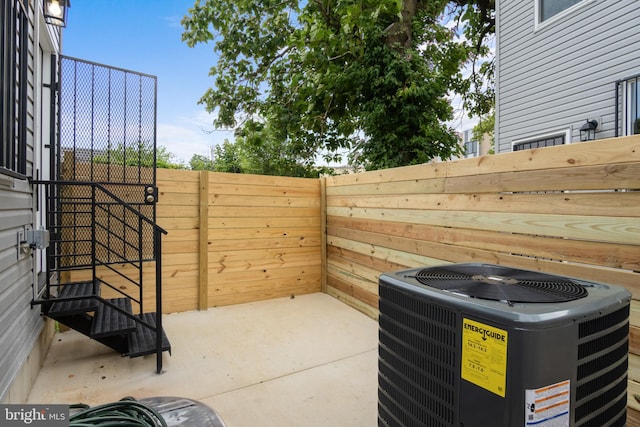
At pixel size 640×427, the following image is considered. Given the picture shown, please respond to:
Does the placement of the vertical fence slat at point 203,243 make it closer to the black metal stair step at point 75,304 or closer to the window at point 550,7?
the black metal stair step at point 75,304

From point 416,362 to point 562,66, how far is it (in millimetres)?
5271

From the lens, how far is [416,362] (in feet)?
3.52

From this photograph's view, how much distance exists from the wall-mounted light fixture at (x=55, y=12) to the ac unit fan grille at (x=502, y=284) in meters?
3.37

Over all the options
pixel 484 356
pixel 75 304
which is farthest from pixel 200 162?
pixel 484 356

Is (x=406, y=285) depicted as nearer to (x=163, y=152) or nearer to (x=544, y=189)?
(x=544, y=189)

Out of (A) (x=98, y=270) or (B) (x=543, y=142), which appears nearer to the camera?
(A) (x=98, y=270)

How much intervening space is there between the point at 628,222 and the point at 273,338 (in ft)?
8.53

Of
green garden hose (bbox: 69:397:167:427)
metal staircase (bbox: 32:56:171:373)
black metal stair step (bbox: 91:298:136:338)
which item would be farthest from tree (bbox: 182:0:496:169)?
green garden hose (bbox: 69:397:167:427)

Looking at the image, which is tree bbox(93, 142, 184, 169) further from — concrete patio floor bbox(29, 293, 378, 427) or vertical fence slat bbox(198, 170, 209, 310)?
concrete patio floor bbox(29, 293, 378, 427)

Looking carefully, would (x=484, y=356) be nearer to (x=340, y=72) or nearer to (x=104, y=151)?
(x=104, y=151)

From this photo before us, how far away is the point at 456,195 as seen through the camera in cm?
262

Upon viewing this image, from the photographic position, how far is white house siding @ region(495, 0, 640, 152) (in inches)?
161

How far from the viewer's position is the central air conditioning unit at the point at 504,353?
2.74 ft

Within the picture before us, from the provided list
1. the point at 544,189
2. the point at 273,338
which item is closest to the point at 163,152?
the point at 273,338
